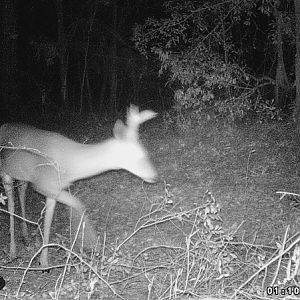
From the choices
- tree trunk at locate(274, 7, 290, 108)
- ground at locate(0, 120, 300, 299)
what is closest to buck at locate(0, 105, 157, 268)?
ground at locate(0, 120, 300, 299)

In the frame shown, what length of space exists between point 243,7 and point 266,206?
5.42m

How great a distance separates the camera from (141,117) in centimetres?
601

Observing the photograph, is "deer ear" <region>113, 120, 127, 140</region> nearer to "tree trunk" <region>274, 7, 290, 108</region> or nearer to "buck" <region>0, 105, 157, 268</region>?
"buck" <region>0, 105, 157, 268</region>

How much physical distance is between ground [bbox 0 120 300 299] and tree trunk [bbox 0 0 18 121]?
8.72ft

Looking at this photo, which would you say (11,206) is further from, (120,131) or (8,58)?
(8,58)

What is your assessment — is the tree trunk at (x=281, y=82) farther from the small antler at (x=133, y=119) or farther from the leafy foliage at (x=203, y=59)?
the small antler at (x=133, y=119)

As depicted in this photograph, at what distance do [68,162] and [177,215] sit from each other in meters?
1.61

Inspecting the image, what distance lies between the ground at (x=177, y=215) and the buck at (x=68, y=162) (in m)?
0.29

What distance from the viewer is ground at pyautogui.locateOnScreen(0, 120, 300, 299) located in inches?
189

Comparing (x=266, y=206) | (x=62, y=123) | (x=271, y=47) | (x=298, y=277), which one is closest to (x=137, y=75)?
(x=62, y=123)

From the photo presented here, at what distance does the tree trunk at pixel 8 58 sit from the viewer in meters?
12.1

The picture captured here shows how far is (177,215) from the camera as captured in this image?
17.5 feet

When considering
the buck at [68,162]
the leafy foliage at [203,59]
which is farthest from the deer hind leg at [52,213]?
the leafy foliage at [203,59]

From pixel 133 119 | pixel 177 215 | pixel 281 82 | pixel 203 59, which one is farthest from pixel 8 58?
pixel 177 215
